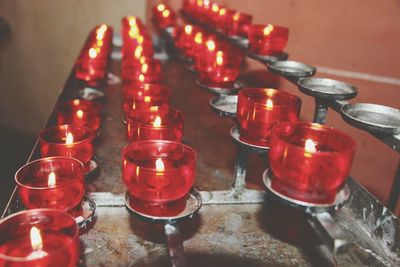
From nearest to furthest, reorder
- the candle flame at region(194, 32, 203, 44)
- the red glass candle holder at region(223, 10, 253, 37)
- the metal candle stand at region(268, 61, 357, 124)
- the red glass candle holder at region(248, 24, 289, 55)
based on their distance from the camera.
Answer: the metal candle stand at region(268, 61, 357, 124)
the red glass candle holder at region(248, 24, 289, 55)
the candle flame at region(194, 32, 203, 44)
the red glass candle holder at region(223, 10, 253, 37)

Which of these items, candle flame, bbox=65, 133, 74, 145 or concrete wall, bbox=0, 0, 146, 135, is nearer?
candle flame, bbox=65, 133, 74, 145

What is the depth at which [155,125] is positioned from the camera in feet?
3.30

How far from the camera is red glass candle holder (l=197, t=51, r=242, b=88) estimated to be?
4.79ft

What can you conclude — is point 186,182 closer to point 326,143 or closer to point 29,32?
point 326,143

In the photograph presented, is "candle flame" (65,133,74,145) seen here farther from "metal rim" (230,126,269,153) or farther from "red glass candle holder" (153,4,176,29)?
"red glass candle holder" (153,4,176,29)

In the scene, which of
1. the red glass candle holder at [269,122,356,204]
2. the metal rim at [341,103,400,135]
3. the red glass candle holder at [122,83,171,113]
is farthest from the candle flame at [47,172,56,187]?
the metal rim at [341,103,400,135]

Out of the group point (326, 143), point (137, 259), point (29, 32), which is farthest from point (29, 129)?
point (326, 143)

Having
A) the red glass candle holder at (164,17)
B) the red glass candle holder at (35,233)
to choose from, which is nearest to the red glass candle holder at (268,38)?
the red glass candle holder at (35,233)

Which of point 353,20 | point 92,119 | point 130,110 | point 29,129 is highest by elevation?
point 353,20

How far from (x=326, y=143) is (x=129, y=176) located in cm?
41

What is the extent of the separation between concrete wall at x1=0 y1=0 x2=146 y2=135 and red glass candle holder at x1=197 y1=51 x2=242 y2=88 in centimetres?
284

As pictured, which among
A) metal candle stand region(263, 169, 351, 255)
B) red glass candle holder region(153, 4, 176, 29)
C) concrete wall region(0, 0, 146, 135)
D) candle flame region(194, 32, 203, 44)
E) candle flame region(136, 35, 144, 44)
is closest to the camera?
metal candle stand region(263, 169, 351, 255)

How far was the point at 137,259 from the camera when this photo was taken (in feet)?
3.11

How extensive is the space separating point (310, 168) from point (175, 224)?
0.29m
